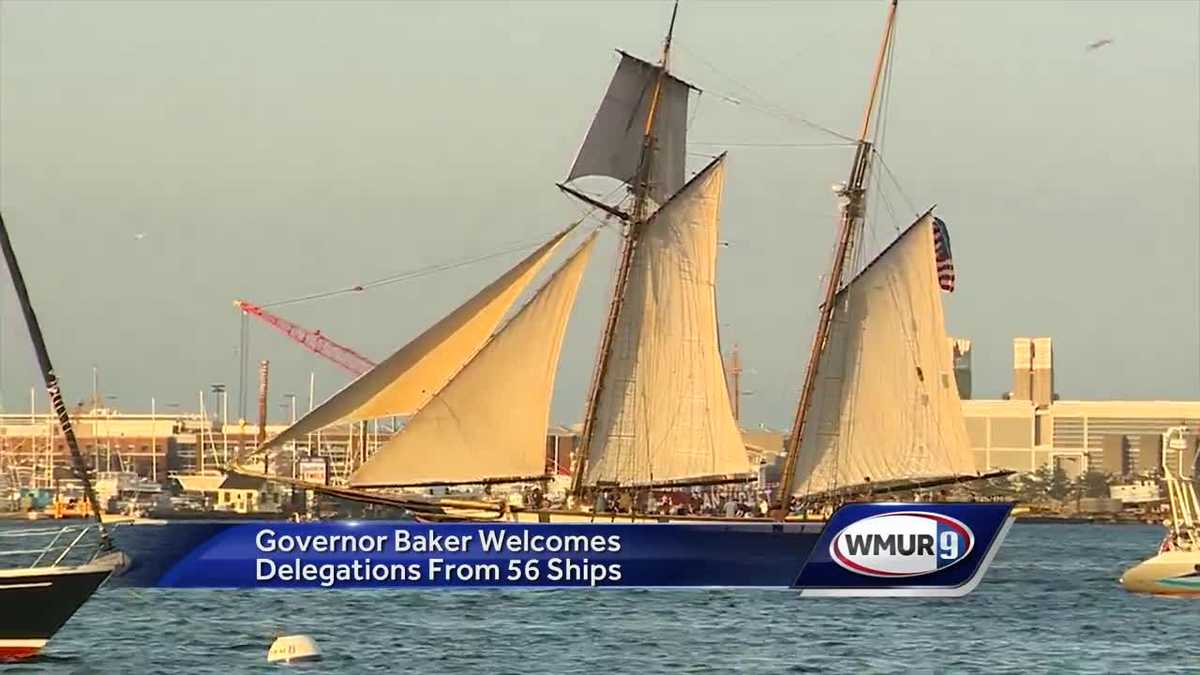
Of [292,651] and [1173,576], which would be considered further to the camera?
[1173,576]

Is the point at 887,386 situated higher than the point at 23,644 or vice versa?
the point at 887,386

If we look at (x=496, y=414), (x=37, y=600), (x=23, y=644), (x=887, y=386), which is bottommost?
(x=23, y=644)

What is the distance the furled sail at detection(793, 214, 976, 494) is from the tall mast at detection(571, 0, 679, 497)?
19.6 ft

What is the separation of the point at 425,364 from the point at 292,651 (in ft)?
48.6

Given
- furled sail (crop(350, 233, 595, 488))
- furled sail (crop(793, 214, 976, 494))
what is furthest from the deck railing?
furled sail (crop(793, 214, 976, 494))

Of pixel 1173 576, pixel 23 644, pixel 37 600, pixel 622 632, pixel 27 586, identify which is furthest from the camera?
pixel 1173 576

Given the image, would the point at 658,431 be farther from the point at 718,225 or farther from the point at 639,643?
the point at 639,643

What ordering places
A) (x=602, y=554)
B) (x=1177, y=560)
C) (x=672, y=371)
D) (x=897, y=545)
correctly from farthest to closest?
(x=1177, y=560) < (x=672, y=371) < (x=897, y=545) < (x=602, y=554)

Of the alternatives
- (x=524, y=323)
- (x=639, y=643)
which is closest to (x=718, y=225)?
(x=524, y=323)

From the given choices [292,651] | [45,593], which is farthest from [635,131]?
[45,593]

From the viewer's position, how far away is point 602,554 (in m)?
58.4

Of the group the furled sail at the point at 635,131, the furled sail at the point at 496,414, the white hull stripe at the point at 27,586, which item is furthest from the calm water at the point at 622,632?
the furled sail at the point at 635,131

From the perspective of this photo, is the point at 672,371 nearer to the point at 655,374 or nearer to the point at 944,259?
the point at 655,374

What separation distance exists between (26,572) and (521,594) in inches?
1038
